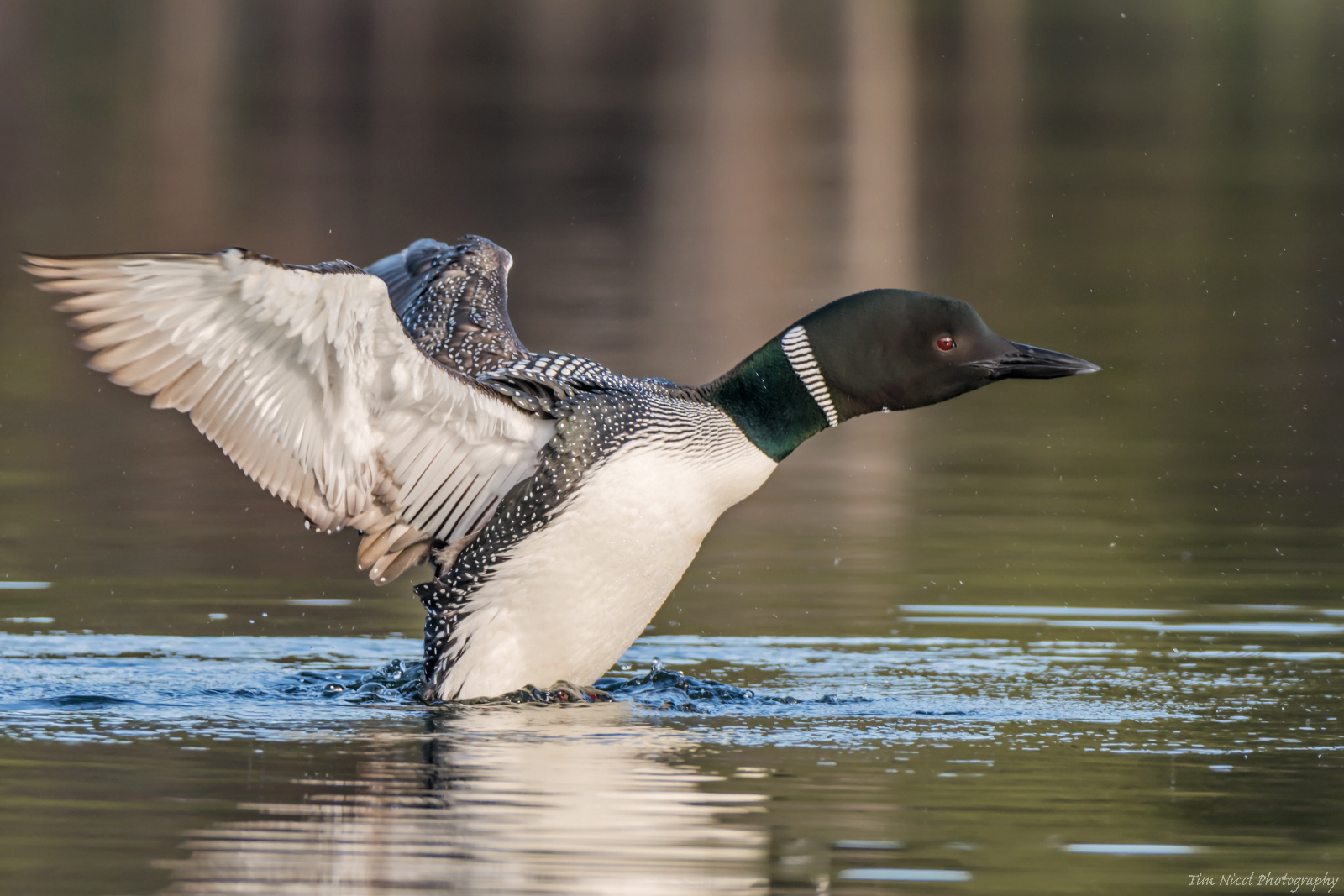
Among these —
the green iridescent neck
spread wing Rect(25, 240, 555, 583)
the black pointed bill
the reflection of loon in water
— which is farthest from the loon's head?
the reflection of loon in water

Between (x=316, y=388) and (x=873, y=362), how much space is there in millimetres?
1989

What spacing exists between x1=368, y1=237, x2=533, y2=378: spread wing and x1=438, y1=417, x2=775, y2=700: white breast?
107 cm

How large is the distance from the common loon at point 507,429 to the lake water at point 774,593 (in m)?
0.36

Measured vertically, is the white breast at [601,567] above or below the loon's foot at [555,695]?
above

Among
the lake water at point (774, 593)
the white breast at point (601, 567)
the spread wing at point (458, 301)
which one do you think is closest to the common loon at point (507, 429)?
the white breast at point (601, 567)

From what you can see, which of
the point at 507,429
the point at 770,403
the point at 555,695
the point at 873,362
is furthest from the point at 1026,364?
the point at 555,695

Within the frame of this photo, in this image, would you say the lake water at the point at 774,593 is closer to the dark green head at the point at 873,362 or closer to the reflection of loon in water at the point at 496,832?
the reflection of loon in water at the point at 496,832

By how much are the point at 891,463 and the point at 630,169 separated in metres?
19.0

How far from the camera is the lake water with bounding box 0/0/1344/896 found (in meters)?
5.82

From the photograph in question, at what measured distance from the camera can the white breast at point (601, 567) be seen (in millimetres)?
7500

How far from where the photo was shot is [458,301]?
9211 millimetres

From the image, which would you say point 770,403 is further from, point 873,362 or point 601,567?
point 601,567

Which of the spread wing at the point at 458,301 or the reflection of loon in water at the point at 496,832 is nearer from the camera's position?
the reflection of loon in water at the point at 496,832

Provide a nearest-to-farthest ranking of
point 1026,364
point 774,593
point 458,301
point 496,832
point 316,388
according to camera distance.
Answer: point 496,832
point 316,388
point 1026,364
point 458,301
point 774,593
